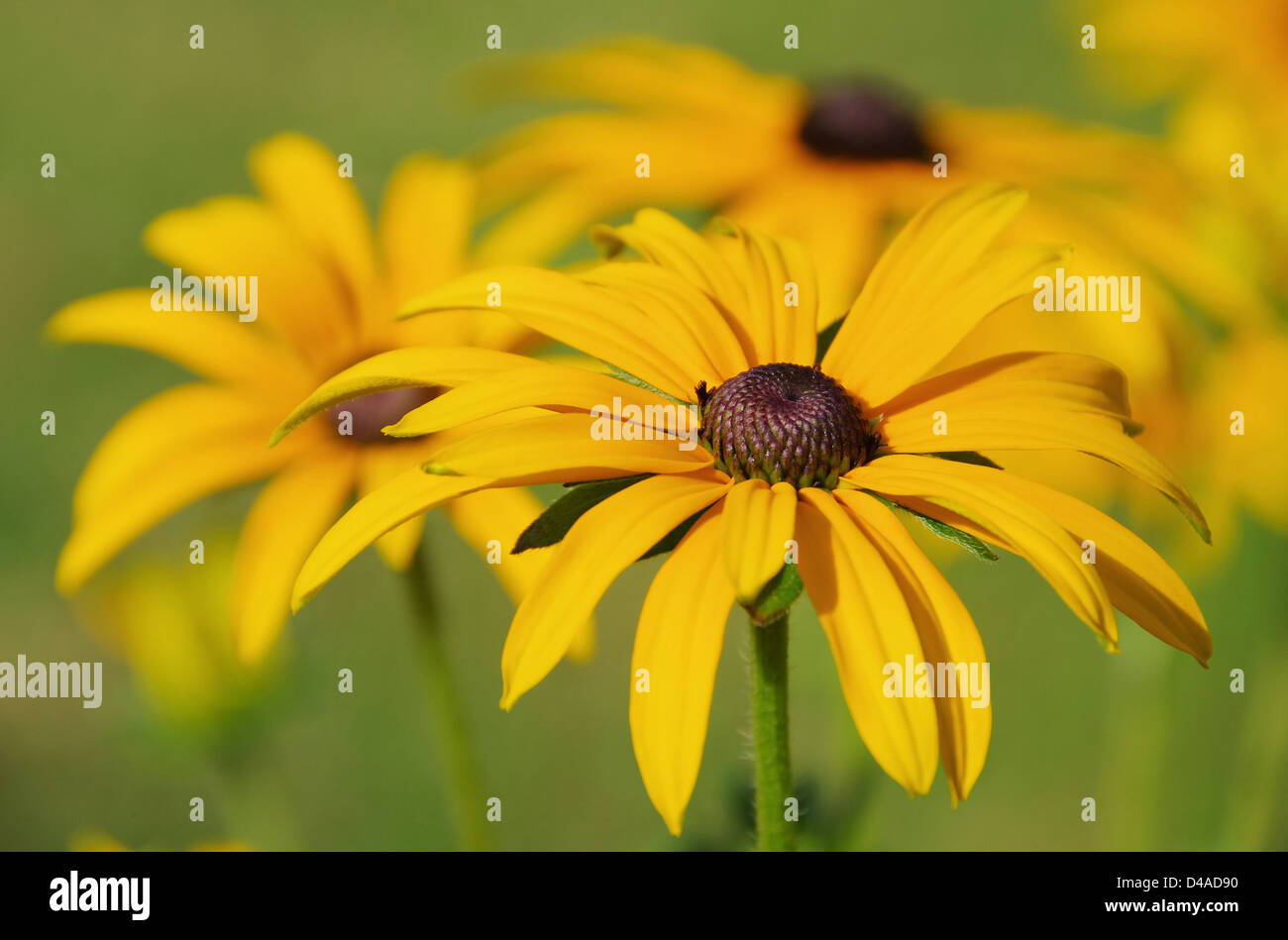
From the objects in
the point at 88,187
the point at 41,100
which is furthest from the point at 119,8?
the point at 88,187

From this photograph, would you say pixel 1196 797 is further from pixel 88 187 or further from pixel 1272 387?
pixel 88 187

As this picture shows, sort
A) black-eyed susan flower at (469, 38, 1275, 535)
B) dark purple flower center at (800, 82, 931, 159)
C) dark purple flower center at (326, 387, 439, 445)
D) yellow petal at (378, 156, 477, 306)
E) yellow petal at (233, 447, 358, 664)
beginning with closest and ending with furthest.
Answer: yellow petal at (233, 447, 358, 664)
dark purple flower center at (326, 387, 439, 445)
yellow petal at (378, 156, 477, 306)
black-eyed susan flower at (469, 38, 1275, 535)
dark purple flower center at (800, 82, 931, 159)

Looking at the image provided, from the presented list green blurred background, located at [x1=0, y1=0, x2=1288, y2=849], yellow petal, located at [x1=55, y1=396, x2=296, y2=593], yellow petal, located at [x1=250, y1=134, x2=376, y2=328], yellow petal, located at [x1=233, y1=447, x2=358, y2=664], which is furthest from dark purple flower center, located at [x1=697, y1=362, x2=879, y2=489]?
yellow petal, located at [x1=250, y1=134, x2=376, y2=328]

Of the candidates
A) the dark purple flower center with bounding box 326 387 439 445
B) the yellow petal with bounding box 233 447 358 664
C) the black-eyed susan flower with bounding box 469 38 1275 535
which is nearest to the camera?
the yellow petal with bounding box 233 447 358 664

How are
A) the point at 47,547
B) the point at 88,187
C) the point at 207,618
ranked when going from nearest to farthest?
the point at 207,618 < the point at 47,547 < the point at 88,187

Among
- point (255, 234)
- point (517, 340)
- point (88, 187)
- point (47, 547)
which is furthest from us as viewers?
point (88, 187)

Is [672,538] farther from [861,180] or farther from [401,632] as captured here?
[401,632]

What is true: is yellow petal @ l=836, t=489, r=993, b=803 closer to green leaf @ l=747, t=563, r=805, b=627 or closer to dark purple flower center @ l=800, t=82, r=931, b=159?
green leaf @ l=747, t=563, r=805, b=627
